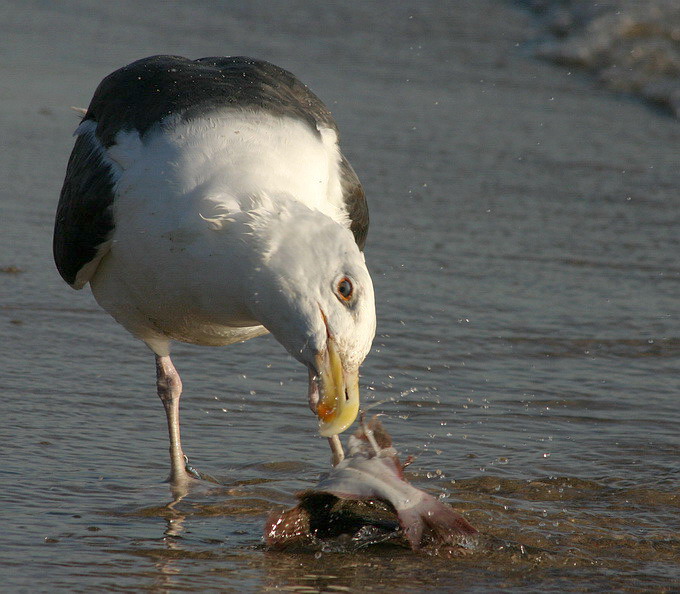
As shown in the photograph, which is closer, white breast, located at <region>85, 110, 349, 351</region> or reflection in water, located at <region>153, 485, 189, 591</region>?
reflection in water, located at <region>153, 485, 189, 591</region>

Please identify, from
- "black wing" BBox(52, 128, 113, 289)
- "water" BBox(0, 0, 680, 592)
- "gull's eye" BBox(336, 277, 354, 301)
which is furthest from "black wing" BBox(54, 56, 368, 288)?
"gull's eye" BBox(336, 277, 354, 301)

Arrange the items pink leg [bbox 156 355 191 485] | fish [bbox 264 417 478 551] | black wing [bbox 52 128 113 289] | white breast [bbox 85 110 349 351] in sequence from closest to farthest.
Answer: fish [bbox 264 417 478 551] → white breast [bbox 85 110 349 351] → black wing [bbox 52 128 113 289] → pink leg [bbox 156 355 191 485]

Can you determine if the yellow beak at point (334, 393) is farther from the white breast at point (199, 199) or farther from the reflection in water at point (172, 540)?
the reflection in water at point (172, 540)

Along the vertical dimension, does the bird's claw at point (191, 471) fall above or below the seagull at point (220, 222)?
below

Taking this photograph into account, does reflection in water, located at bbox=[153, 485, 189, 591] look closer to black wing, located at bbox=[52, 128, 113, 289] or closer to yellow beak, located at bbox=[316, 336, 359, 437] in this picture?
yellow beak, located at bbox=[316, 336, 359, 437]

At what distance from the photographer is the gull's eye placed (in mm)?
3840

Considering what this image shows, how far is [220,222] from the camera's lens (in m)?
4.11

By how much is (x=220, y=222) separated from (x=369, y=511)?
1.02 metres

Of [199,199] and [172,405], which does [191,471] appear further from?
[199,199]

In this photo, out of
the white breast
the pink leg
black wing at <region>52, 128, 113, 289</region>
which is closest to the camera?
the white breast

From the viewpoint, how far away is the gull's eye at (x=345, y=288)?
384cm

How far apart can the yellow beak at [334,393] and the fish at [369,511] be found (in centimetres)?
23

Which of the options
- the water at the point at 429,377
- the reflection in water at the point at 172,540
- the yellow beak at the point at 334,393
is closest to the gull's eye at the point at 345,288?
the yellow beak at the point at 334,393

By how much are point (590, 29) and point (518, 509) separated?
35.8ft
